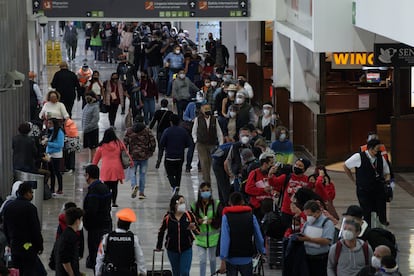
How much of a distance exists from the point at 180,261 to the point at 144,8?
15.9 meters

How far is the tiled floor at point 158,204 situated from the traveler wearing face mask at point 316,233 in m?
2.45

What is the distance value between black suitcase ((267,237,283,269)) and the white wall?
327 centimetres

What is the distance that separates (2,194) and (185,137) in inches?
127

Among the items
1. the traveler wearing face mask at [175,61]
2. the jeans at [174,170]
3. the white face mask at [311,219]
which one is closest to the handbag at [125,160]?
the jeans at [174,170]

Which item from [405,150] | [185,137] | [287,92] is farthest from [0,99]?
[287,92]

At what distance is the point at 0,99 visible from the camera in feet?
68.1

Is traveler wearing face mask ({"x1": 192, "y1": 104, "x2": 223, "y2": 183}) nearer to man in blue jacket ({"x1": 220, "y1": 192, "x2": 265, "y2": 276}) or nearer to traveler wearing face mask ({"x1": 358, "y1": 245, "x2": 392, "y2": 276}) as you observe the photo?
man in blue jacket ({"x1": 220, "y1": 192, "x2": 265, "y2": 276})

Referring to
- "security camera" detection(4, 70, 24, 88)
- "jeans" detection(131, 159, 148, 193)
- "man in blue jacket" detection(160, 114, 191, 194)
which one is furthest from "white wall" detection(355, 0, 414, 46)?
"security camera" detection(4, 70, 24, 88)

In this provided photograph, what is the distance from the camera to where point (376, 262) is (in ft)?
41.1

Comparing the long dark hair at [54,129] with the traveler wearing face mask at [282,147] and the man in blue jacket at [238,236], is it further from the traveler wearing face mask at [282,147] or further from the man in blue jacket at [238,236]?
the man in blue jacket at [238,236]

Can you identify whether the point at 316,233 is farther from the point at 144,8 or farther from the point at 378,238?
the point at 144,8

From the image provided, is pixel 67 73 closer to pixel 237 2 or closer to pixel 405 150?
pixel 237 2

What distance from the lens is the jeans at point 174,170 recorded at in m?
21.7

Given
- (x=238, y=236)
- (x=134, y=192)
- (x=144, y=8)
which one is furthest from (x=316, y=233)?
(x=144, y=8)
